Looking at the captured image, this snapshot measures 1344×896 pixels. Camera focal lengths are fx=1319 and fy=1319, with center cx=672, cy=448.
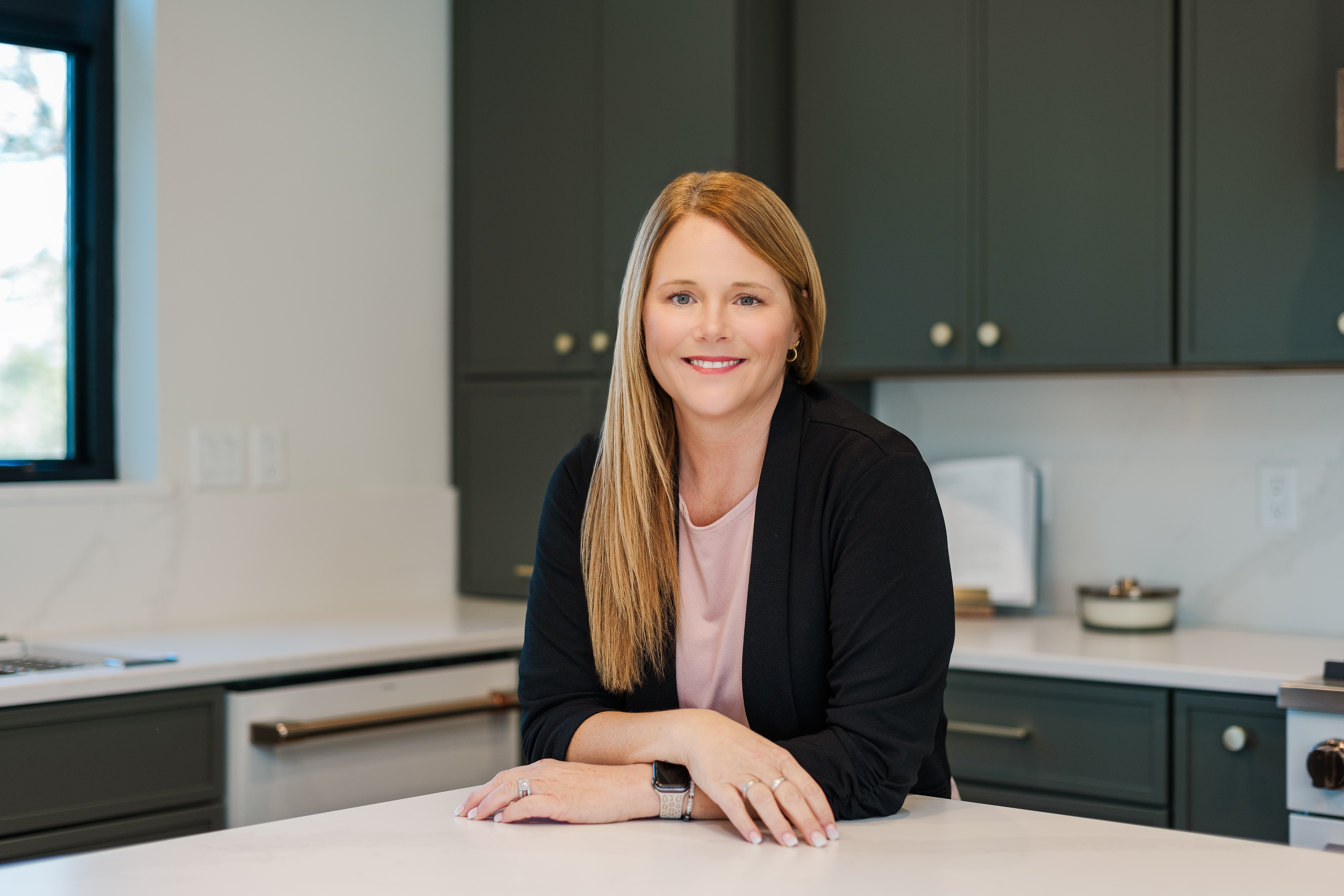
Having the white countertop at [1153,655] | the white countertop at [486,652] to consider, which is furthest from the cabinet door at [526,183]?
the white countertop at [1153,655]

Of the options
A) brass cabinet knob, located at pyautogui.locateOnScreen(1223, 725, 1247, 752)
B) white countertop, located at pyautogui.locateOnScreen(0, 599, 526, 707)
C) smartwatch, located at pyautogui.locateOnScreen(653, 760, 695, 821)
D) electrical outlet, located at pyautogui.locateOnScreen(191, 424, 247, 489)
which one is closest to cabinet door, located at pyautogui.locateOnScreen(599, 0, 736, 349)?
white countertop, located at pyautogui.locateOnScreen(0, 599, 526, 707)

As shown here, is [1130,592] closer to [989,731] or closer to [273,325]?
[989,731]

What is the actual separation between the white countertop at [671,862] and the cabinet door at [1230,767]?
102 centimetres

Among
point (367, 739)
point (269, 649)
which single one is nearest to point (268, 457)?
point (269, 649)

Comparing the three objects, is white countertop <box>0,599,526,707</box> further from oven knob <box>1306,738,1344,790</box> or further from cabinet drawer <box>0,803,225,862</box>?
oven knob <box>1306,738,1344,790</box>

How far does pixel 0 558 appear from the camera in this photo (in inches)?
97.7

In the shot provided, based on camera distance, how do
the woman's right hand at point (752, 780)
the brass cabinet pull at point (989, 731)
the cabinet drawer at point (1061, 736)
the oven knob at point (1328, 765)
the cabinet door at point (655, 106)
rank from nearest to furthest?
the woman's right hand at point (752, 780) → the oven knob at point (1328, 765) → the cabinet drawer at point (1061, 736) → the brass cabinet pull at point (989, 731) → the cabinet door at point (655, 106)

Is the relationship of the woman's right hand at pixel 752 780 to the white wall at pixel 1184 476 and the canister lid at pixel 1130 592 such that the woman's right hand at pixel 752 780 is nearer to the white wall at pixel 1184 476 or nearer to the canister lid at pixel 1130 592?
the canister lid at pixel 1130 592

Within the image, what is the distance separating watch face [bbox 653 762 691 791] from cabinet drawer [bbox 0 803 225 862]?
3.08 ft

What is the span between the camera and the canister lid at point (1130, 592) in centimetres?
259

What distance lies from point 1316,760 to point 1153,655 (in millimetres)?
361

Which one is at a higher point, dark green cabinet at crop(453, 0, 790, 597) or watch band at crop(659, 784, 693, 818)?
dark green cabinet at crop(453, 0, 790, 597)

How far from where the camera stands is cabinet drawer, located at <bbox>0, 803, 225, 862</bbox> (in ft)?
6.51

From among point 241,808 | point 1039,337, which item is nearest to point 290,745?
point 241,808
